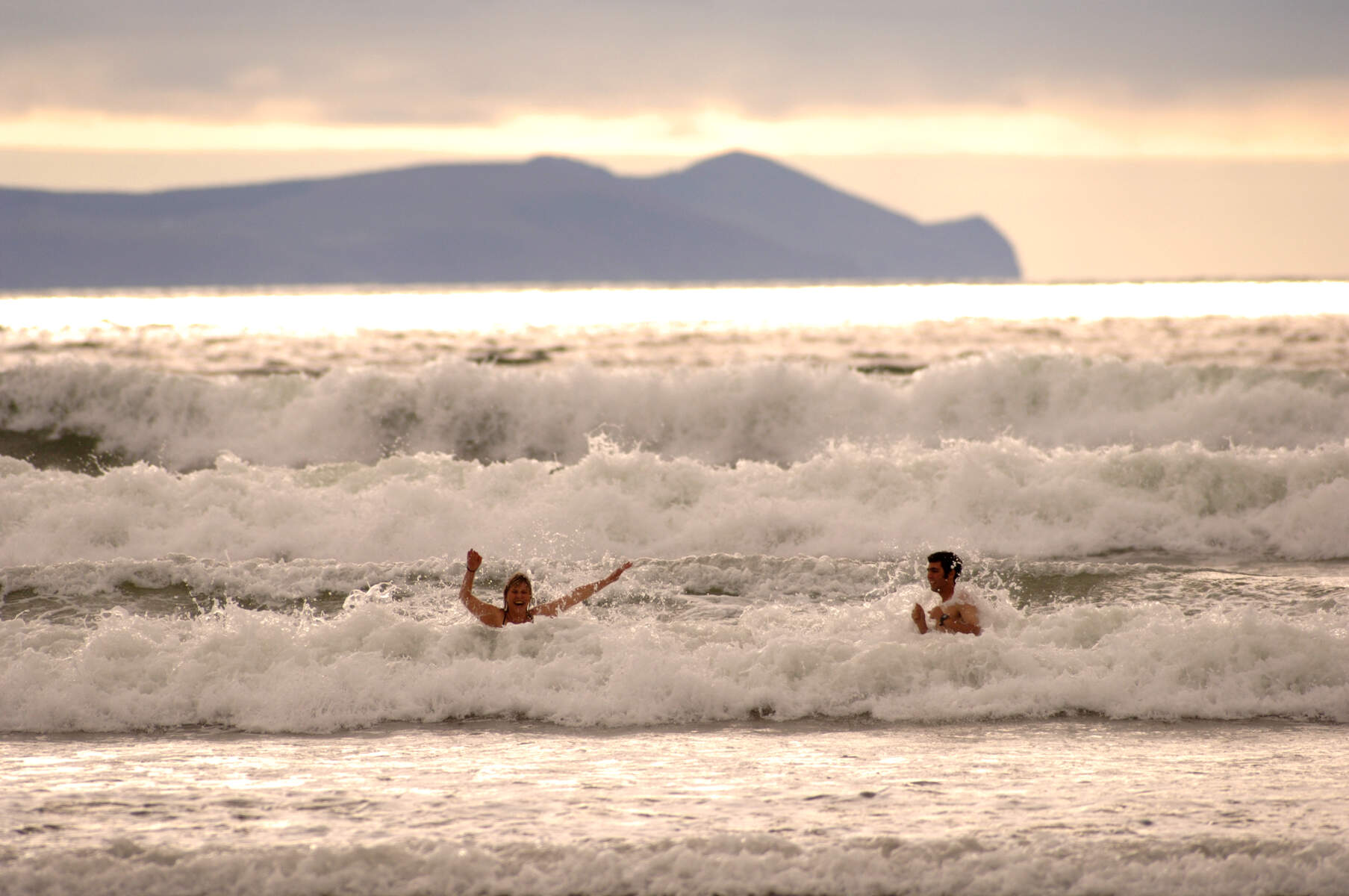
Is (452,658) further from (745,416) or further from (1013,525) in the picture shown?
(745,416)

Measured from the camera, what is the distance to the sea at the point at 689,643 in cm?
580

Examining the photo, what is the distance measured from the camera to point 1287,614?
1049cm

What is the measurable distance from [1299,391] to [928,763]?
57.6 ft

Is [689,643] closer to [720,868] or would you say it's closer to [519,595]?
[519,595]

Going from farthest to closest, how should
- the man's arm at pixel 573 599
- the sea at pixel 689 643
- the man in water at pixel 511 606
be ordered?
the man's arm at pixel 573 599 → the man in water at pixel 511 606 → the sea at pixel 689 643

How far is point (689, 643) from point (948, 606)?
6.24 ft

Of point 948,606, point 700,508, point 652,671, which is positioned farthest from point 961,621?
point 700,508

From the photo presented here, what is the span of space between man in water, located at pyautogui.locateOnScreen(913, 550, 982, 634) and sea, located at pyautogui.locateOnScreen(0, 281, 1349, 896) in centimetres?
17

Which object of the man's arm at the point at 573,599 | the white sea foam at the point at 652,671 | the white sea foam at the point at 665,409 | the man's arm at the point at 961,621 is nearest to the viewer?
the white sea foam at the point at 652,671

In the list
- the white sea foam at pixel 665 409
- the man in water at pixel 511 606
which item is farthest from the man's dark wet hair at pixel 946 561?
the white sea foam at pixel 665 409

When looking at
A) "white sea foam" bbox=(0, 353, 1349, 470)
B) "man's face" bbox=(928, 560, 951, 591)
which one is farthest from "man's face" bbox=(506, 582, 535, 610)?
"white sea foam" bbox=(0, 353, 1349, 470)

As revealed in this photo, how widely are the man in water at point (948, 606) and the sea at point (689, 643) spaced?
0.17 m

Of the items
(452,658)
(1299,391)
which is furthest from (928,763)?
(1299,391)

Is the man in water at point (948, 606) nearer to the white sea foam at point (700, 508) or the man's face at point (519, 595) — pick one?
the man's face at point (519, 595)
